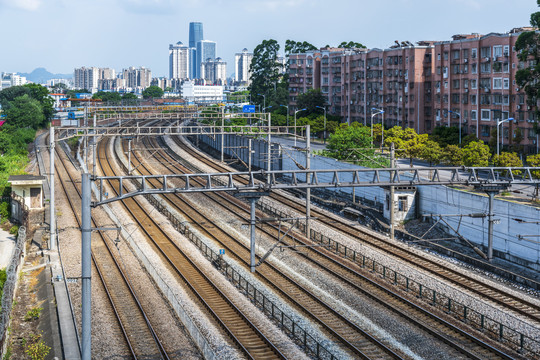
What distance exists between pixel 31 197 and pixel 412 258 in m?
28.8

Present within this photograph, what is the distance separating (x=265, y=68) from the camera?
12444cm

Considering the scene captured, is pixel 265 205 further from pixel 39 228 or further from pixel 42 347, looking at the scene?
pixel 42 347

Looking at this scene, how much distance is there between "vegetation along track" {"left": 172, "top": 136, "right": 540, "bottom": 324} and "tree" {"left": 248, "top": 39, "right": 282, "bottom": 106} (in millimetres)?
77322

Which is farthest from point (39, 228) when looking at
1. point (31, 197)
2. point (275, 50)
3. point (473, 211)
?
point (275, 50)

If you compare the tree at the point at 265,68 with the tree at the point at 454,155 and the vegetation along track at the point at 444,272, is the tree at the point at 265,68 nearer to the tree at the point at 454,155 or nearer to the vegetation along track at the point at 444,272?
the tree at the point at 454,155

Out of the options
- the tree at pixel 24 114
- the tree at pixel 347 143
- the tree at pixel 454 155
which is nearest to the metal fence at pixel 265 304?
the tree at pixel 347 143

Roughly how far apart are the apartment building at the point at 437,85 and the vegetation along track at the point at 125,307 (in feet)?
113

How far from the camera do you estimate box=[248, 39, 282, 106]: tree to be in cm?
12412

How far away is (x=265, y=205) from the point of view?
51.5m

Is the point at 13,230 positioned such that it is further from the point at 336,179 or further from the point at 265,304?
the point at 336,179

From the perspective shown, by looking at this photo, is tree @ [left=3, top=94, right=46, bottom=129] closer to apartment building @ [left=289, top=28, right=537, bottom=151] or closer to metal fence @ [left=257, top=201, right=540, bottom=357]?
apartment building @ [left=289, top=28, right=537, bottom=151]

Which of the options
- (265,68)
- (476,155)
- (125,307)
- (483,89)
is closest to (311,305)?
(125,307)

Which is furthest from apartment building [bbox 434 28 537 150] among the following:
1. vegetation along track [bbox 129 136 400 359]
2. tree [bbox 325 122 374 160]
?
vegetation along track [bbox 129 136 400 359]

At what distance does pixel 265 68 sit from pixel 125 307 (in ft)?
329
